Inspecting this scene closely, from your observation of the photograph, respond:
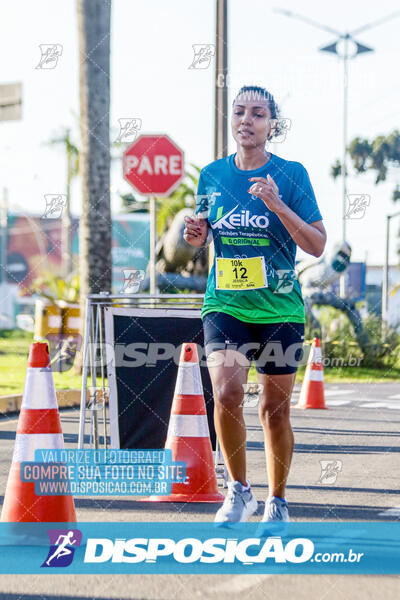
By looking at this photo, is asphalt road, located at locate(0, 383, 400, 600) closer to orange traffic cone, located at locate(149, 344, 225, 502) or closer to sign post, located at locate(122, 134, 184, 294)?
orange traffic cone, located at locate(149, 344, 225, 502)

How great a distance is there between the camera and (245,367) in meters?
4.84

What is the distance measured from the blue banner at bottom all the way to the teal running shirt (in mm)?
1011

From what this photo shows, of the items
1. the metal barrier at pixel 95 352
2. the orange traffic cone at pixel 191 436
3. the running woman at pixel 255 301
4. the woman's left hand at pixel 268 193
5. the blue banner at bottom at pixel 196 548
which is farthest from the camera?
the metal barrier at pixel 95 352

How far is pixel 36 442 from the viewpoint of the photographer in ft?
15.6

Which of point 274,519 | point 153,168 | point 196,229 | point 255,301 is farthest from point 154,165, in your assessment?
point 274,519

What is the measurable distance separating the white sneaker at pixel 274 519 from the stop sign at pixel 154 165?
824 cm

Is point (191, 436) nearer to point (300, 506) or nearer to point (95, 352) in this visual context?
point (300, 506)

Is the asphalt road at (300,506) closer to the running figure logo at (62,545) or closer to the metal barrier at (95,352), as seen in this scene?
the running figure logo at (62,545)

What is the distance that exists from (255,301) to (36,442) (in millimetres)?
1222

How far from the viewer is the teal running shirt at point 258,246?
4770 millimetres

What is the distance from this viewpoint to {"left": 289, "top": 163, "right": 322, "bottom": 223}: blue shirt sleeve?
15.6 ft

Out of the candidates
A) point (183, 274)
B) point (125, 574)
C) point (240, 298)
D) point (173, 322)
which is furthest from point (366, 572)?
point (183, 274)

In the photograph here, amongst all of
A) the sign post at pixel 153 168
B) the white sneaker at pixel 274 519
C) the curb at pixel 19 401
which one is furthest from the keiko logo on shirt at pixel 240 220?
the sign post at pixel 153 168

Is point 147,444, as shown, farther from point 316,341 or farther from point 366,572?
point 316,341
